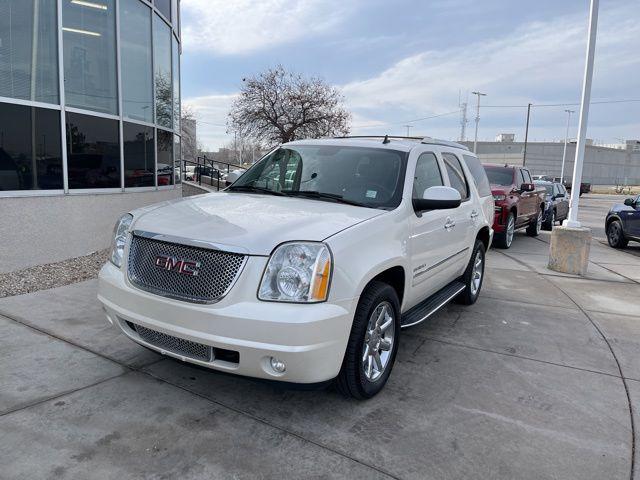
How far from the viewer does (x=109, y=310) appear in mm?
3396

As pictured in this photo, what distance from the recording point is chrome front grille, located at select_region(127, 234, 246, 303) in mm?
2855

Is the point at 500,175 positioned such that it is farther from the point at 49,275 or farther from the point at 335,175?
the point at 49,275

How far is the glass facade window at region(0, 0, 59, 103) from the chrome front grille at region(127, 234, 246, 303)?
4508 mm

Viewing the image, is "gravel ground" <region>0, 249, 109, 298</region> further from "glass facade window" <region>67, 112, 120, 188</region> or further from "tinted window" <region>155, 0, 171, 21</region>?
"tinted window" <region>155, 0, 171, 21</region>

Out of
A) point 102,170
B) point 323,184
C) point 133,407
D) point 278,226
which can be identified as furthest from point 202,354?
point 102,170

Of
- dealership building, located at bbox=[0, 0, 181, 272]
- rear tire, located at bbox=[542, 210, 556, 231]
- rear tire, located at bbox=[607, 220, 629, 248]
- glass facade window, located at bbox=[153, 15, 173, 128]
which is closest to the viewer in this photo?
dealership building, located at bbox=[0, 0, 181, 272]

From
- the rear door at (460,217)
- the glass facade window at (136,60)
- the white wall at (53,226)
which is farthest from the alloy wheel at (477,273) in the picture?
the glass facade window at (136,60)

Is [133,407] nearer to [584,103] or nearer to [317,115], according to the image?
[584,103]

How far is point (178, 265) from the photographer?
3000 mm

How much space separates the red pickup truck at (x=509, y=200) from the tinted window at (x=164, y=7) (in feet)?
26.3

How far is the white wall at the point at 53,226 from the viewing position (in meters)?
6.31

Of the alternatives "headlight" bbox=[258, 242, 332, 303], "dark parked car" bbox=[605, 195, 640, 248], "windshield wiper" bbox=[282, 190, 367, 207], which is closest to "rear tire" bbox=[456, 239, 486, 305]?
"windshield wiper" bbox=[282, 190, 367, 207]

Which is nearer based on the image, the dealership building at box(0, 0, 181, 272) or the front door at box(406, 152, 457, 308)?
the front door at box(406, 152, 457, 308)

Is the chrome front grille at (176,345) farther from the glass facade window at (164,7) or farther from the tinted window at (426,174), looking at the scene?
the glass facade window at (164,7)
